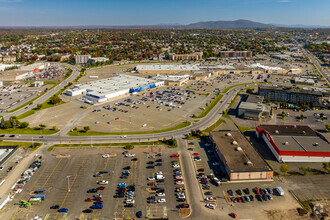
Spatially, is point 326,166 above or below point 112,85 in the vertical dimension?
below

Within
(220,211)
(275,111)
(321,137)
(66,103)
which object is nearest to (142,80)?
(66,103)

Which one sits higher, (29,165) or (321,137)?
(321,137)

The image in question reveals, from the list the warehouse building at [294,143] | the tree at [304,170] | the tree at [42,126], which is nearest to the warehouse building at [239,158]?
the warehouse building at [294,143]

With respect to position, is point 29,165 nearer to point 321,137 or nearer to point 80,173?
point 80,173

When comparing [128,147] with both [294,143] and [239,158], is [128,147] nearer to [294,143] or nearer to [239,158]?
[239,158]

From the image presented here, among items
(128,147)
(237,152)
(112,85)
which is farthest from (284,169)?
(112,85)

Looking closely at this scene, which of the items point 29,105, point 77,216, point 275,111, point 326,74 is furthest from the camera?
point 326,74

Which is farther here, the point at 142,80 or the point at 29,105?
the point at 142,80
